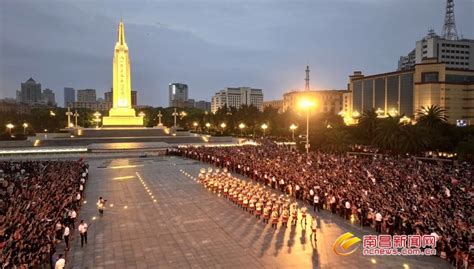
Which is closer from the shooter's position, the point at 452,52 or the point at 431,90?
the point at 431,90

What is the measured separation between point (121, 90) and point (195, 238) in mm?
63948

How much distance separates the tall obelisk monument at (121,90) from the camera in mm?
73250

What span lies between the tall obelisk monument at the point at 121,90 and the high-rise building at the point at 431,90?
5094cm

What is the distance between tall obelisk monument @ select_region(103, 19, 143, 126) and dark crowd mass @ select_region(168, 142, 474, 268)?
45373mm

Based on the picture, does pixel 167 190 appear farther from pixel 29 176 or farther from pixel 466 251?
pixel 466 251

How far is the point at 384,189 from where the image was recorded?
797 inches

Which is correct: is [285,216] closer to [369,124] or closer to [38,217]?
[38,217]

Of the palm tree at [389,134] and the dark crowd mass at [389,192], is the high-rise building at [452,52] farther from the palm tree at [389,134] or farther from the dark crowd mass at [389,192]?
the dark crowd mass at [389,192]

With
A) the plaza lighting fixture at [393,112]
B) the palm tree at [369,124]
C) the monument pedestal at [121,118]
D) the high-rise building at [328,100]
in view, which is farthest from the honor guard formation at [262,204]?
the high-rise building at [328,100]

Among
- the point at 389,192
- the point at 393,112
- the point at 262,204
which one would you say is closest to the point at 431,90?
the point at 393,112

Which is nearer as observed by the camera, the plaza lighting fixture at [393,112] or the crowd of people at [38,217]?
the crowd of people at [38,217]

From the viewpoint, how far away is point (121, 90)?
74.6 meters

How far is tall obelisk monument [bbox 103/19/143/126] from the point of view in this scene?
73.2 metres

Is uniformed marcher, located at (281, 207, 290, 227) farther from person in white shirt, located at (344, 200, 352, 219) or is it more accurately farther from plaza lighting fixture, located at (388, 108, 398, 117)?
plaza lighting fixture, located at (388, 108, 398, 117)
